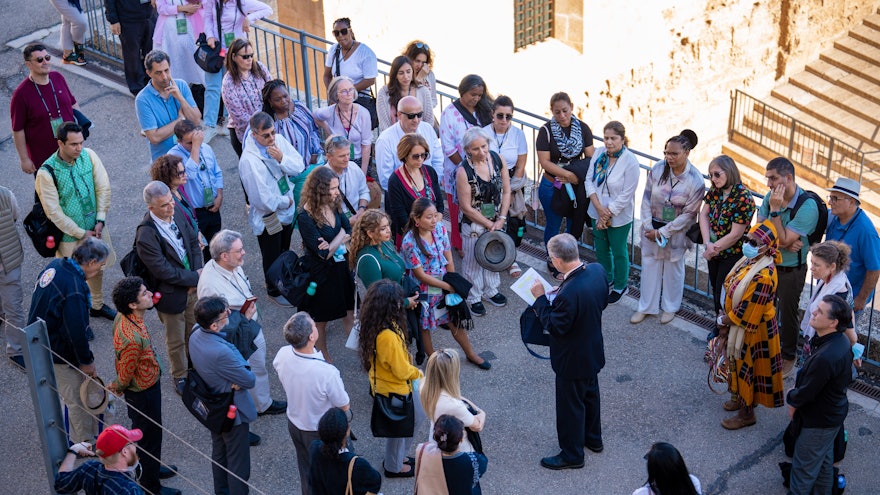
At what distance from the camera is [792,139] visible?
2002 centimetres

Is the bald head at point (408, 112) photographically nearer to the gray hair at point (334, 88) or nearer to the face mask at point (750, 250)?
the gray hair at point (334, 88)

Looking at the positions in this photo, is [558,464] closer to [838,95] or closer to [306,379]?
[306,379]

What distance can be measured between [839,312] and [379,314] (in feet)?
9.26

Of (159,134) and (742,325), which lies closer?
(742,325)

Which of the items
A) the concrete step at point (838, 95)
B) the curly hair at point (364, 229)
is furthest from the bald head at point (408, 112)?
the concrete step at point (838, 95)

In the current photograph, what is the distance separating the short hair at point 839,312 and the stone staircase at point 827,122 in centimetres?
1313

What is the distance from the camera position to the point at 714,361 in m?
7.36

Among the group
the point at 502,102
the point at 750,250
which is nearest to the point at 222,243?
the point at 502,102

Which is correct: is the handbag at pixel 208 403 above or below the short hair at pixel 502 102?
below

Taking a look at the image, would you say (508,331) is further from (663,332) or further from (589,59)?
(589,59)

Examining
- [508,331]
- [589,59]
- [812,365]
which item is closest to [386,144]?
[508,331]

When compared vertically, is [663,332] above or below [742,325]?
below

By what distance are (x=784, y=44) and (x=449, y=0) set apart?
30.9 ft

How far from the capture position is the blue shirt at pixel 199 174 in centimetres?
834
